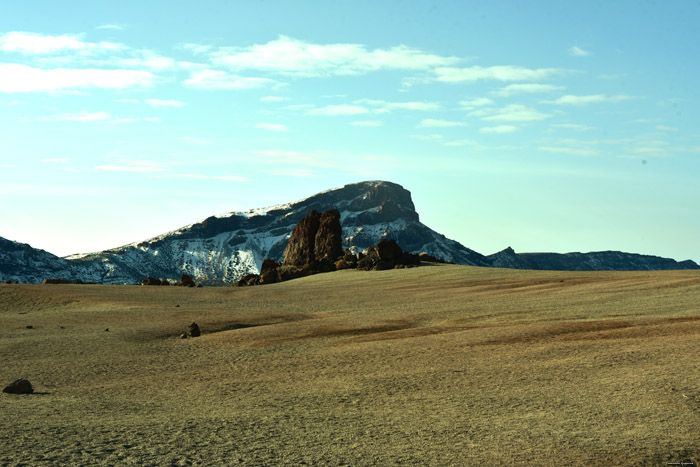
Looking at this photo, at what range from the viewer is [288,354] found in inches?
920

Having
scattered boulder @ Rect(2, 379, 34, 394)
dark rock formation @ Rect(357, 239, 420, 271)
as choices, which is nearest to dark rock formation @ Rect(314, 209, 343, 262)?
dark rock formation @ Rect(357, 239, 420, 271)

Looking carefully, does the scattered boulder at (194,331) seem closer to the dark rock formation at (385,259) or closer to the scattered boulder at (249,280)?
the dark rock formation at (385,259)

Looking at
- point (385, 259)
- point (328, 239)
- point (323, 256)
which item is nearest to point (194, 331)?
point (385, 259)

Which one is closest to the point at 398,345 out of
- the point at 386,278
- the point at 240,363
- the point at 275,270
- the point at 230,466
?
the point at 240,363

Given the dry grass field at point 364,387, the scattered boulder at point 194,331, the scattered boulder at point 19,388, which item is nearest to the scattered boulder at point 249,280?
the dry grass field at point 364,387

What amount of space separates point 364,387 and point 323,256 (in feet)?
277

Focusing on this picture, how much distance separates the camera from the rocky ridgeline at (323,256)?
8469 centimetres

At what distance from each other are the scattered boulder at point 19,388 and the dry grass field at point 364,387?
32cm

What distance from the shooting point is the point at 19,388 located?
661 inches

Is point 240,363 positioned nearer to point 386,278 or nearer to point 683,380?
point 683,380

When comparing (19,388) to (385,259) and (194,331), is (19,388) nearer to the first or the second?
(194,331)

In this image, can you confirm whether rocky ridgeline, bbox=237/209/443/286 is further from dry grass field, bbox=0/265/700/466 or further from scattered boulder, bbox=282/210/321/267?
dry grass field, bbox=0/265/700/466

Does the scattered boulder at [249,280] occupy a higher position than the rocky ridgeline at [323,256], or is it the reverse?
the rocky ridgeline at [323,256]

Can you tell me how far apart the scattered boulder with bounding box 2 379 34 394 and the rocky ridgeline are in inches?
2563
